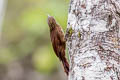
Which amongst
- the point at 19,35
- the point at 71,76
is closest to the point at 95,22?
the point at 71,76

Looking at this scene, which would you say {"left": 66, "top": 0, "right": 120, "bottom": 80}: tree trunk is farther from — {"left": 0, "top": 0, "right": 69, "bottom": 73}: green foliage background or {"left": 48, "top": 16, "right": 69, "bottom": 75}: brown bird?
{"left": 0, "top": 0, "right": 69, "bottom": 73}: green foliage background

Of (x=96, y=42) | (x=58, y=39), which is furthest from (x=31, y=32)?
(x=96, y=42)

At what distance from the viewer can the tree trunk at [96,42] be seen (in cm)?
382

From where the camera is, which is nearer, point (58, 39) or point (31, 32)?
point (58, 39)

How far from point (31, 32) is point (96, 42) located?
9190 mm

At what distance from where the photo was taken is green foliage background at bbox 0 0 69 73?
A: 1172 centimetres

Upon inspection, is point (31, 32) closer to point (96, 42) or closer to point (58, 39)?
point (58, 39)

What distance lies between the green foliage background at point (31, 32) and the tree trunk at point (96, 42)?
631cm

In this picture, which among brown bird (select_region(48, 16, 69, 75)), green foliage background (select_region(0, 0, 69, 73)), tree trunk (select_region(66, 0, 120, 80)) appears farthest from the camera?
green foliage background (select_region(0, 0, 69, 73))

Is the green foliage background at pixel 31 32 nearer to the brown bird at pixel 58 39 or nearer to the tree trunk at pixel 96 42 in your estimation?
the brown bird at pixel 58 39

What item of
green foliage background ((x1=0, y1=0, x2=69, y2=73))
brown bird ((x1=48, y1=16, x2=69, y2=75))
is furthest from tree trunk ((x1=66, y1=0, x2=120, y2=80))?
green foliage background ((x1=0, y1=0, x2=69, y2=73))

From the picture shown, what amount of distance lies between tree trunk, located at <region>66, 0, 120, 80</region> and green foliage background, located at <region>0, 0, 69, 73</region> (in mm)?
6312

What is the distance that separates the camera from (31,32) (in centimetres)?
1301

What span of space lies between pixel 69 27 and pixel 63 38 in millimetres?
121
